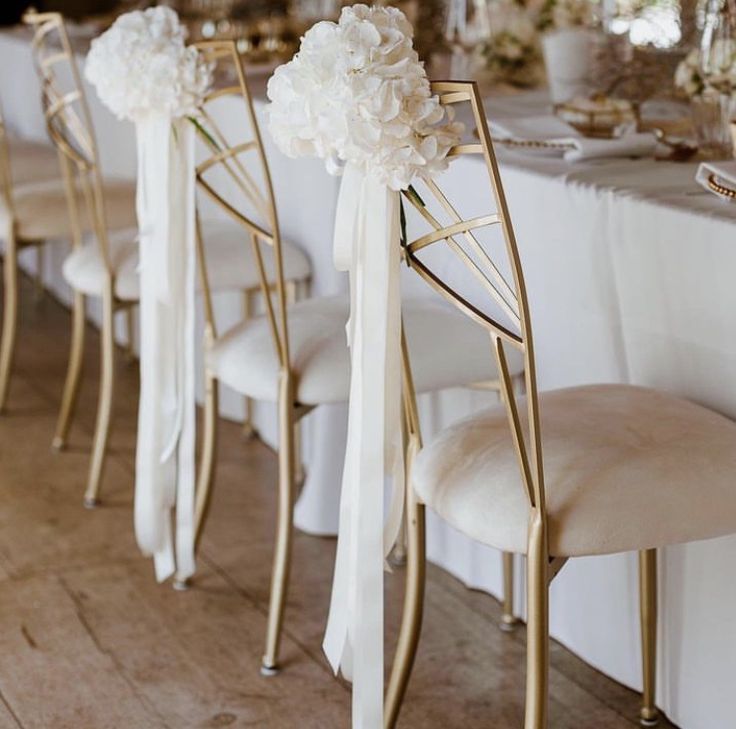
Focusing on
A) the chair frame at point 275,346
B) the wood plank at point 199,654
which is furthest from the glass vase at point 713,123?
the wood plank at point 199,654

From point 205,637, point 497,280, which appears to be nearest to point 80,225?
point 205,637

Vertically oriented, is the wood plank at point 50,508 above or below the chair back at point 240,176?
below

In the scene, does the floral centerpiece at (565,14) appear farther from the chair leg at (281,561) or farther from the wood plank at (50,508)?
the wood plank at (50,508)

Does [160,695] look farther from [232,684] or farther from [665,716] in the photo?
[665,716]

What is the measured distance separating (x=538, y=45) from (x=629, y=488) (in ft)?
5.57

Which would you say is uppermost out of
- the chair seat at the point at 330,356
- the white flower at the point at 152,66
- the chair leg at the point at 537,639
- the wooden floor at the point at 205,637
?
the white flower at the point at 152,66

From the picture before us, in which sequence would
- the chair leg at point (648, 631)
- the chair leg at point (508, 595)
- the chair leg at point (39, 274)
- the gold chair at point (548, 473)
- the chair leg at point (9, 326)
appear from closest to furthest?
the gold chair at point (548, 473), the chair leg at point (648, 631), the chair leg at point (508, 595), the chair leg at point (9, 326), the chair leg at point (39, 274)

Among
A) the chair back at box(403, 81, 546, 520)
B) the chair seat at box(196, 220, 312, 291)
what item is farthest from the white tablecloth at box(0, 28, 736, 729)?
the chair seat at box(196, 220, 312, 291)

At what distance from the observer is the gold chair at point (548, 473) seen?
5.08 ft

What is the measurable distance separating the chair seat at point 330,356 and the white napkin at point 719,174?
42cm

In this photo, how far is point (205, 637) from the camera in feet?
7.73

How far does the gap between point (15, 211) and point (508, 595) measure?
165 centimetres

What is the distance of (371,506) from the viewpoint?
1720 millimetres

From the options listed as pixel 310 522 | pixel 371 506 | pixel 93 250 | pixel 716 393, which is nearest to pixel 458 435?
pixel 371 506
